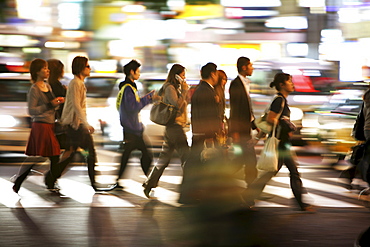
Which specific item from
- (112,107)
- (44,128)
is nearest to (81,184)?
(44,128)

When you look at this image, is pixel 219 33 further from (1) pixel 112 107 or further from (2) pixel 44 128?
(2) pixel 44 128

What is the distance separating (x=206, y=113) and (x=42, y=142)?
2185mm

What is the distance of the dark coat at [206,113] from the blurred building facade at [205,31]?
2611 cm

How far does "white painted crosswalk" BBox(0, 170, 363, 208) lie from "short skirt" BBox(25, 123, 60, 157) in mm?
592

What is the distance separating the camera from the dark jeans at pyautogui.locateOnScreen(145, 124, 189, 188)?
8344 mm

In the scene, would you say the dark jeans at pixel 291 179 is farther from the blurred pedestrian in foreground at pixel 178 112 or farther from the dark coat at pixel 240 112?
the blurred pedestrian in foreground at pixel 178 112

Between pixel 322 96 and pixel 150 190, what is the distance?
23.4 ft

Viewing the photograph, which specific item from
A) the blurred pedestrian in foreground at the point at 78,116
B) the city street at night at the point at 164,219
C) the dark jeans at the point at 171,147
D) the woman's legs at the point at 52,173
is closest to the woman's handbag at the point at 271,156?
the city street at night at the point at 164,219

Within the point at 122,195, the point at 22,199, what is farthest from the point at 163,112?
the point at 22,199

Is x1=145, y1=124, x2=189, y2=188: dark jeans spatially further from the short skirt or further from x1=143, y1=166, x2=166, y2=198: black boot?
the short skirt

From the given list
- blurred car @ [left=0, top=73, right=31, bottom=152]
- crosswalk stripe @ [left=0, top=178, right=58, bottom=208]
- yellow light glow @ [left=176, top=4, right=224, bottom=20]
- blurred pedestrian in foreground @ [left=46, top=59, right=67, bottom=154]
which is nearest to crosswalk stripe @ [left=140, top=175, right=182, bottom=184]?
blurred pedestrian in foreground @ [left=46, top=59, right=67, bottom=154]

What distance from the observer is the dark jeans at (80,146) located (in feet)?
28.2

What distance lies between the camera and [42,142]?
8398mm

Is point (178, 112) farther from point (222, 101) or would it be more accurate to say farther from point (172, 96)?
point (222, 101)
